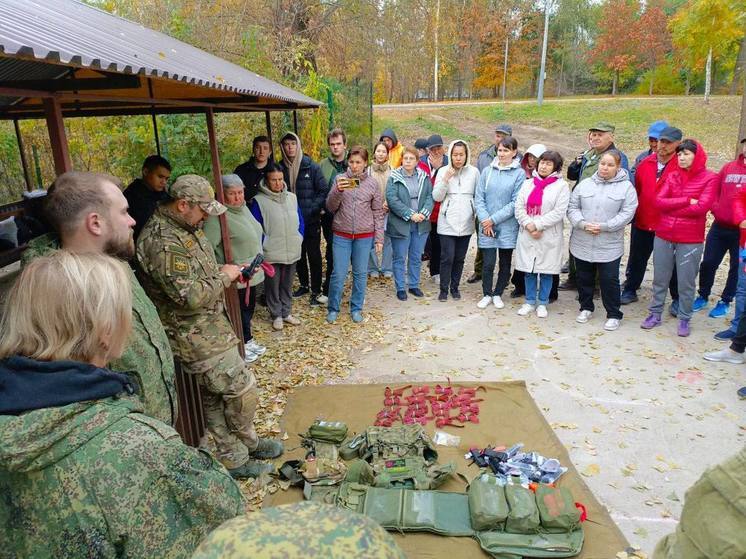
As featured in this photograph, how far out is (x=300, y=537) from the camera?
2.14 ft

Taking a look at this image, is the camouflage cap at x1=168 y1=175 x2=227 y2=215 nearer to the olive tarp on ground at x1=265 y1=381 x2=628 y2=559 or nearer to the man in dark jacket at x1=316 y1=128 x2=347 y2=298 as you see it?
the olive tarp on ground at x1=265 y1=381 x2=628 y2=559

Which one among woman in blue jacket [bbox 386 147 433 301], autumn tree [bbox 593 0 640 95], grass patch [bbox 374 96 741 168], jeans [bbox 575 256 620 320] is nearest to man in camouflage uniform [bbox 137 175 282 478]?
woman in blue jacket [bbox 386 147 433 301]

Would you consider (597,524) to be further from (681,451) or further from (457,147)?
(457,147)

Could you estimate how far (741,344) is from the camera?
4.71 meters

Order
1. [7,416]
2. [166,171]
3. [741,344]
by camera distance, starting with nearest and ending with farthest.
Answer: [7,416], [166,171], [741,344]

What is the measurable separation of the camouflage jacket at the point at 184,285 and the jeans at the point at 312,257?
3139 millimetres

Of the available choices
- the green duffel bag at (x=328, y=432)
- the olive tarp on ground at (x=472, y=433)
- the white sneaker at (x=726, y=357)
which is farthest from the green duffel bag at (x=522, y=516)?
the white sneaker at (x=726, y=357)

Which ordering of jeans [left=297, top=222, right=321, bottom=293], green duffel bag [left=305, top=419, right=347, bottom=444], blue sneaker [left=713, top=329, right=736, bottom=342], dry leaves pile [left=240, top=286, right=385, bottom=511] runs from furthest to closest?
jeans [left=297, top=222, right=321, bottom=293] → blue sneaker [left=713, top=329, right=736, bottom=342] → dry leaves pile [left=240, top=286, right=385, bottom=511] → green duffel bag [left=305, top=419, right=347, bottom=444]

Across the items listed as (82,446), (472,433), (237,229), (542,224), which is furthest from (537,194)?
(82,446)

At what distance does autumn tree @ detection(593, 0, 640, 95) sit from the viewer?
3297 centimetres

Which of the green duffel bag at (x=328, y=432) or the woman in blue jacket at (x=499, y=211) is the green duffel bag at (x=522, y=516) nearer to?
the green duffel bag at (x=328, y=432)

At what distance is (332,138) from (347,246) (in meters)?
1.39

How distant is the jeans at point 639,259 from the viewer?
5.98 m

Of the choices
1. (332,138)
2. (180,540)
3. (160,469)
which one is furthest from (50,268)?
(332,138)
